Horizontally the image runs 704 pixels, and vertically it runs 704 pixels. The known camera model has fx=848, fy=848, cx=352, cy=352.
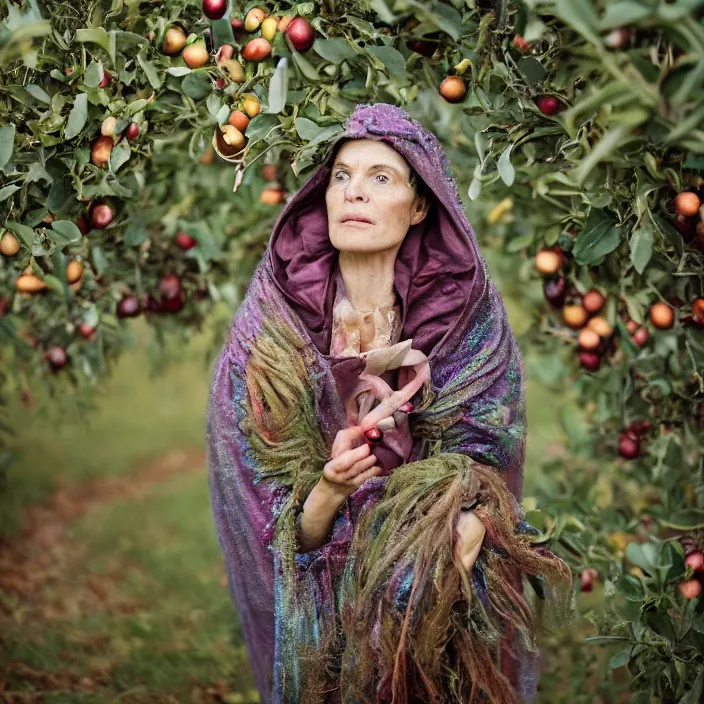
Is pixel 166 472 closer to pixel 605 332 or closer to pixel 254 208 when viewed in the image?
pixel 254 208

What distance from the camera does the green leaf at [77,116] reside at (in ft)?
7.47

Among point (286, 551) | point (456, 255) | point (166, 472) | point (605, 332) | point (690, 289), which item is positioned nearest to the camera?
point (286, 551)

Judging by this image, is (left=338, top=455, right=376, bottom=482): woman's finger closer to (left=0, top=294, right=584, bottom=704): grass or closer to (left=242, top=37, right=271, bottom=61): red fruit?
(left=242, top=37, right=271, bottom=61): red fruit

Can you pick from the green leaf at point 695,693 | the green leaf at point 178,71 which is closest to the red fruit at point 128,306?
the green leaf at point 178,71

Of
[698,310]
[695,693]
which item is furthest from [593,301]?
[695,693]

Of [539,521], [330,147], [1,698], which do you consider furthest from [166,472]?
[330,147]

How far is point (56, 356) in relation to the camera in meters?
3.14

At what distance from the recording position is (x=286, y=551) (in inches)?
84.6

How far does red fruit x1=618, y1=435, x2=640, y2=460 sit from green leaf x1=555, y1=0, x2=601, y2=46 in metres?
1.60

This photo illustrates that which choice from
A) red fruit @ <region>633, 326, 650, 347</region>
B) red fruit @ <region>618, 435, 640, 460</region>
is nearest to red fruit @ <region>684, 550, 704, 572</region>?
red fruit @ <region>618, 435, 640, 460</region>

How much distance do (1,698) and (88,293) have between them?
1.42 metres

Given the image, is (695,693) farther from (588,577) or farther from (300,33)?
(300,33)

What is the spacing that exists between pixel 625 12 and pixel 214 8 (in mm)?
1200

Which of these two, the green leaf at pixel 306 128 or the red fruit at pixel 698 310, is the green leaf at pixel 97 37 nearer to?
the green leaf at pixel 306 128
